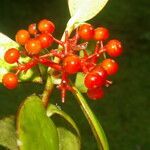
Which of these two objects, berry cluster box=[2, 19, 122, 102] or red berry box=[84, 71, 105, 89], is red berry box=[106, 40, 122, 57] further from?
red berry box=[84, 71, 105, 89]

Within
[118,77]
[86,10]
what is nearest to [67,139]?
[86,10]

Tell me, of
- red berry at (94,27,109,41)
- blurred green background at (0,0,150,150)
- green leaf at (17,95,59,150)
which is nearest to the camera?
green leaf at (17,95,59,150)

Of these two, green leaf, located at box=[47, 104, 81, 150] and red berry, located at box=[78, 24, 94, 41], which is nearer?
red berry, located at box=[78, 24, 94, 41]

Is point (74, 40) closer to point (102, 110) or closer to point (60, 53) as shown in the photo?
point (60, 53)

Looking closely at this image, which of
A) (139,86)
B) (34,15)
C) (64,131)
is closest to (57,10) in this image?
(34,15)

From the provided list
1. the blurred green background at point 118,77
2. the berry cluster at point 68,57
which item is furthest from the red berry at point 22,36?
the blurred green background at point 118,77

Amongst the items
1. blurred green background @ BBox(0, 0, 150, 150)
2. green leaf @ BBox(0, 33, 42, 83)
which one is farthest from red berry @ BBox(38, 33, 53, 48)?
blurred green background @ BBox(0, 0, 150, 150)
